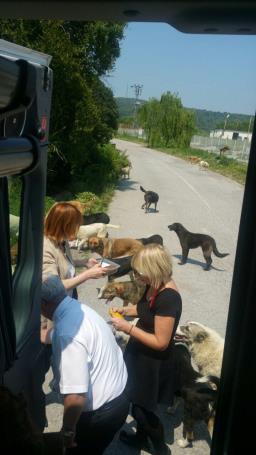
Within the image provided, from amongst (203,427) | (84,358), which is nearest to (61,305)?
(84,358)

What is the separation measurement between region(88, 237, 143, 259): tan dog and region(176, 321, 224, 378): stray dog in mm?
4064

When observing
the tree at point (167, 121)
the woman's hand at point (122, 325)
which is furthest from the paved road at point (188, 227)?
the tree at point (167, 121)

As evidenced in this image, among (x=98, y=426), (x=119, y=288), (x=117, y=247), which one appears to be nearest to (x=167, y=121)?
(x=117, y=247)

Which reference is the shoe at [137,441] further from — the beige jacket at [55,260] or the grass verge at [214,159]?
the grass verge at [214,159]

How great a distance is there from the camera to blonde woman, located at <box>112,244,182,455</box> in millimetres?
3387

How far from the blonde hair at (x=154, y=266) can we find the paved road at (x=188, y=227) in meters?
0.55

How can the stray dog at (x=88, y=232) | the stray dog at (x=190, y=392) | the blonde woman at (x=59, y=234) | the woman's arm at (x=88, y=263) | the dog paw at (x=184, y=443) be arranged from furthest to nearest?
1. the stray dog at (x=88, y=232)
2. the woman's arm at (x=88, y=263)
3. the dog paw at (x=184, y=443)
4. the blonde woman at (x=59, y=234)
5. the stray dog at (x=190, y=392)

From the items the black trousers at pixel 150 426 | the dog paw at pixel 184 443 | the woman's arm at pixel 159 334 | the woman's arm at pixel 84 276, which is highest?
the woman's arm at pixel 84 276

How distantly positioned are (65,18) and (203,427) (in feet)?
13.4

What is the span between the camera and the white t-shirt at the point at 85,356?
2.62m

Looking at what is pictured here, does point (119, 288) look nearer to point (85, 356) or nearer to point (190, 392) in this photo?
point (190, 392)

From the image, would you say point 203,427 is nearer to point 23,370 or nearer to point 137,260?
point 137,260

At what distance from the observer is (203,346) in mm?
4523

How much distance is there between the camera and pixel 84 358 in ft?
8.66
